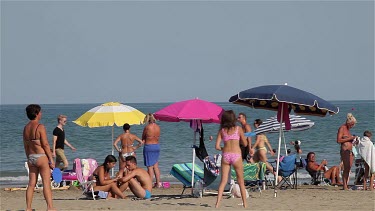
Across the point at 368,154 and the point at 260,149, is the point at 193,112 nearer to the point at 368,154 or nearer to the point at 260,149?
the point at 260,149

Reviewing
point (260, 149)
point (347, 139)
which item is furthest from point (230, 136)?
point (260, 149)

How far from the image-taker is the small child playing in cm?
1398

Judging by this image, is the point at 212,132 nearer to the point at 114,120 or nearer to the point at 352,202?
the point at 114,120

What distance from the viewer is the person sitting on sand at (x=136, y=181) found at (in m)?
12.4

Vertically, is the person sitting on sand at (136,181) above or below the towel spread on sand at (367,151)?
below

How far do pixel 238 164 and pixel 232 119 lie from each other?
59 cm

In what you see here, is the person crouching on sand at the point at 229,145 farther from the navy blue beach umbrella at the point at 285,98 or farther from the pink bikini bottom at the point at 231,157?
the navy blue beach umbrella at the point at 285,98

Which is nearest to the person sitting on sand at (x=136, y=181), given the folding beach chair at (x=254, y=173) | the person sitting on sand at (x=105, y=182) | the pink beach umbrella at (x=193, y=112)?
the person sitting on sand at (x=105, y=182)

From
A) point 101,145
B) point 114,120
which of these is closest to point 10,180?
point 114,120

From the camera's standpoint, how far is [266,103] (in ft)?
43.7

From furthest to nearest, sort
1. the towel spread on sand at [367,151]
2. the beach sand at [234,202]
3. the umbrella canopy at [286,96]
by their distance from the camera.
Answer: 1. the towel spread on sand at [367,151]
2. the umbrella canopy at [286,96]
3. the beach sand at [234,202]

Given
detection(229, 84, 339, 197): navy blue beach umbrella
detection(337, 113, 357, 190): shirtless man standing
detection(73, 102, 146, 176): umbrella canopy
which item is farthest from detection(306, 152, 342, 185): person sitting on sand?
detection(73, 102, 146, 176): umbrella canopy

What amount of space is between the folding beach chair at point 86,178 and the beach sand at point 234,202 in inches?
6.2

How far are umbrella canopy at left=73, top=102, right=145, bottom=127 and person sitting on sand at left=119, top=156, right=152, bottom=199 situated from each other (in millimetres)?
2981
